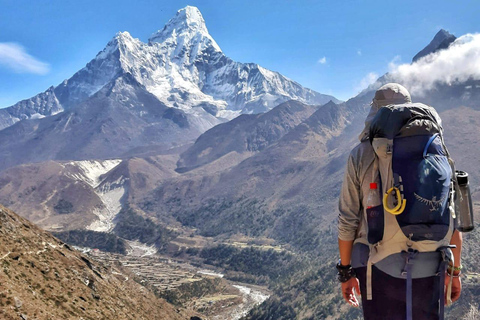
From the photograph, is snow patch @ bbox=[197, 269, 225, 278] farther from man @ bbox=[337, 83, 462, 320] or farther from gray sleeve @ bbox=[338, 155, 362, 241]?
gray sleeve @ bbox=[338, 155, 362, 241]

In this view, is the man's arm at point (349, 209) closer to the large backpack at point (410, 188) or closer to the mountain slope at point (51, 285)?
the large backpack at point (410, 188)

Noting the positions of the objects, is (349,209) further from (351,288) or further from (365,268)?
(351,288)

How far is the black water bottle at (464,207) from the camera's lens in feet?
16.6

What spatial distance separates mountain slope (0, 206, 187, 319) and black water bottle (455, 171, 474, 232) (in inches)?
835

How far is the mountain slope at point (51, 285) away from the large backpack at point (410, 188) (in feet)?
67.7

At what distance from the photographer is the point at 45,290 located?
2642cm

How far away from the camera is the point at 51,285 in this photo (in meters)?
28.1

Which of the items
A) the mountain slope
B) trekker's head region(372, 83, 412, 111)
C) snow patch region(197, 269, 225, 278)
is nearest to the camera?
trekker's head region(372, 83, 412, 111)

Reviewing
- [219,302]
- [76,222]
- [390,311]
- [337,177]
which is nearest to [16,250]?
[390,311]

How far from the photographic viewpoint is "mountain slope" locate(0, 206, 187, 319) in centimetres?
2228

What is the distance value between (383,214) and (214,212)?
186103 millimetres

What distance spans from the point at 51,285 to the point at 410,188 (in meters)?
29.4

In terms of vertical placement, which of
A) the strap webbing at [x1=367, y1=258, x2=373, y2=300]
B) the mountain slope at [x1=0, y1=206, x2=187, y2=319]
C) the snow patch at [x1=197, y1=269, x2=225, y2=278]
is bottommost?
the snow patch at [x1=197, y1=269, x2=225, y2=278]

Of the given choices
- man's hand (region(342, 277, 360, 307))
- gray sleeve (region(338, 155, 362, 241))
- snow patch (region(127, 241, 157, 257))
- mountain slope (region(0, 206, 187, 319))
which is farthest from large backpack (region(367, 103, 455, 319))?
snow patch (region(127, 241, 157, 257))
